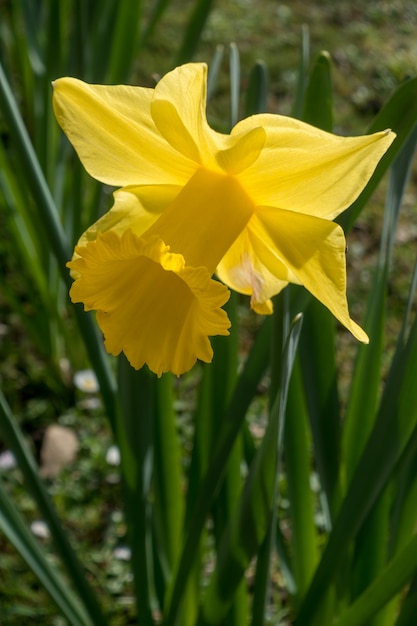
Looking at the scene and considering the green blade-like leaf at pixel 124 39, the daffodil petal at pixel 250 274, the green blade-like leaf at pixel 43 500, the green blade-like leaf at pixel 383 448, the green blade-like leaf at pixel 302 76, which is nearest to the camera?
the daffodil petal at pixel 250 274

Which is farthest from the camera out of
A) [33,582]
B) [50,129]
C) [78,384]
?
[78,384]

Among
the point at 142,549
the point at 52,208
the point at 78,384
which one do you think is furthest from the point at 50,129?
the point at 142,549

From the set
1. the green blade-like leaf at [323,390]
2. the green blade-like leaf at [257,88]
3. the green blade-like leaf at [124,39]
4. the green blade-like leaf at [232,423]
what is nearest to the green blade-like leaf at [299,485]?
the green blade-like leaf at [323,390]

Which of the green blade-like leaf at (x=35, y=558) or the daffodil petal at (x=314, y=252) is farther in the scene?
the green blade-like leaf at (x=35, y=558)

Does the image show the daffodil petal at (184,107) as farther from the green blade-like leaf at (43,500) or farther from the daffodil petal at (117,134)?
the green blade-like leaf at (43,500)

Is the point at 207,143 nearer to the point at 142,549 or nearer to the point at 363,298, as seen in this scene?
the point at 142,549

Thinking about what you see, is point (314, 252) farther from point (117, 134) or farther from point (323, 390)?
point (323, 390)

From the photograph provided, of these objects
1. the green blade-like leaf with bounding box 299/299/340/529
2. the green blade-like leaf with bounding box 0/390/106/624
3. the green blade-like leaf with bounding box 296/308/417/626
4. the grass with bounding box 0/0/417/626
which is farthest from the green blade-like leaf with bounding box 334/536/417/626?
the grass with bounding box 0/0/417/626
